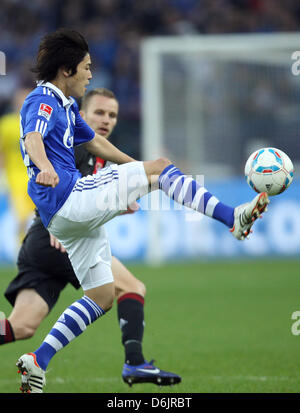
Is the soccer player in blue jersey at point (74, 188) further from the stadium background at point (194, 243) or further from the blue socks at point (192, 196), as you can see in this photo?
the stadium background at point (194, 243)

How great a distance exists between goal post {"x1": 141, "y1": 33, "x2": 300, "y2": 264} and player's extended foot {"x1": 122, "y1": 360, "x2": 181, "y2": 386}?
351 inches

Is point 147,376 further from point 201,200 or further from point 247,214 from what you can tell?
point 247,214

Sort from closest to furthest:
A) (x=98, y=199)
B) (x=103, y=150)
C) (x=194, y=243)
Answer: (x=98, y=199) → (x=103, y=150) → (x=194, y=243)

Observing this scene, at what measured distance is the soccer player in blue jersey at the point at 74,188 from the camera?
4.23 meters

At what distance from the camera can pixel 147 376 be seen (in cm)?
489

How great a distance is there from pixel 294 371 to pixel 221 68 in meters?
9.45

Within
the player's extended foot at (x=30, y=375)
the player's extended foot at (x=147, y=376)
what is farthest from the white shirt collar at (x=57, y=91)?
the player's extended foot at (x=147, y=376)

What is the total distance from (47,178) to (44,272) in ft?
4.73

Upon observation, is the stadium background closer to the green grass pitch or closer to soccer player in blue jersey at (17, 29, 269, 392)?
the green grass pitch

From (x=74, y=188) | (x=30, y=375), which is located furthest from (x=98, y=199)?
(x=30, y=375)

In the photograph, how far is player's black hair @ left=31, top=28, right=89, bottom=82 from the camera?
15.2 ft

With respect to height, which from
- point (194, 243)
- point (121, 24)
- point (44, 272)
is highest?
point (121, 24)

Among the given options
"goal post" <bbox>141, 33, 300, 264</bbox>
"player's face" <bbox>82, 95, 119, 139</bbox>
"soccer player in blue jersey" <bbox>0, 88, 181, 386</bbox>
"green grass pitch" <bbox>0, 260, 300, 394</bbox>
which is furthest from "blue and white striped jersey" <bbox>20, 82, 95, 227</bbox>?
"goal post" <bbox>141, 33, 300, 264</bbox>

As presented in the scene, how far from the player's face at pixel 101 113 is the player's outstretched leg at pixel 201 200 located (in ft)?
4.38
